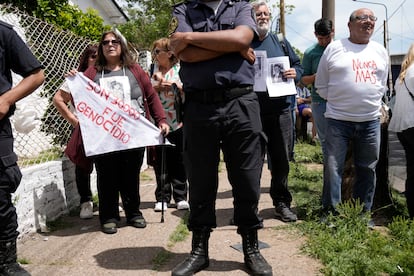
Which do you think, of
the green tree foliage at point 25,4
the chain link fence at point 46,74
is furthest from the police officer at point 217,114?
the green tree foliage at point 25,4

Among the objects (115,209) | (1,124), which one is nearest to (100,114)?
(115,209)

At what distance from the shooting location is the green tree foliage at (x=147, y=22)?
2359 centimetres

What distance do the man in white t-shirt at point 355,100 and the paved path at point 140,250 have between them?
30.9 inches

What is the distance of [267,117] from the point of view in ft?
15.2

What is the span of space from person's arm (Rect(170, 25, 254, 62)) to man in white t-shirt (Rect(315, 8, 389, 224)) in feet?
4.18

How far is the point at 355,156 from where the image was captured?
4.36 metres

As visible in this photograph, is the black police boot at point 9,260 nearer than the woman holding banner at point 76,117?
Yes

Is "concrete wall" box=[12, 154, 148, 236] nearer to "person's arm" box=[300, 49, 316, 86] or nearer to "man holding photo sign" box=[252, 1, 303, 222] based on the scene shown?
"man holding photo sign" box=[252, 1, 303, 222]

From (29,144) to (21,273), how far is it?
2.69 metres

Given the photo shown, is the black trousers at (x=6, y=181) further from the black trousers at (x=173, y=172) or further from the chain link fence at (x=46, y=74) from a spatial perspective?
the black trousers at (x=173, y=172)

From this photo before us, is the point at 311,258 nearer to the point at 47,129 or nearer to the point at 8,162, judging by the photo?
the point at 8,162

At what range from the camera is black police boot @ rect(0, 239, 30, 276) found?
3.23m

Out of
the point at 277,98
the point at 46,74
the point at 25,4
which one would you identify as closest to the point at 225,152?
the point at 277,98

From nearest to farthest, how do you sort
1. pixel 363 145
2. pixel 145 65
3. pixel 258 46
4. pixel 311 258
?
pixel 311 258
pixel 363 145
pixel 258 46
pixel 145 65
